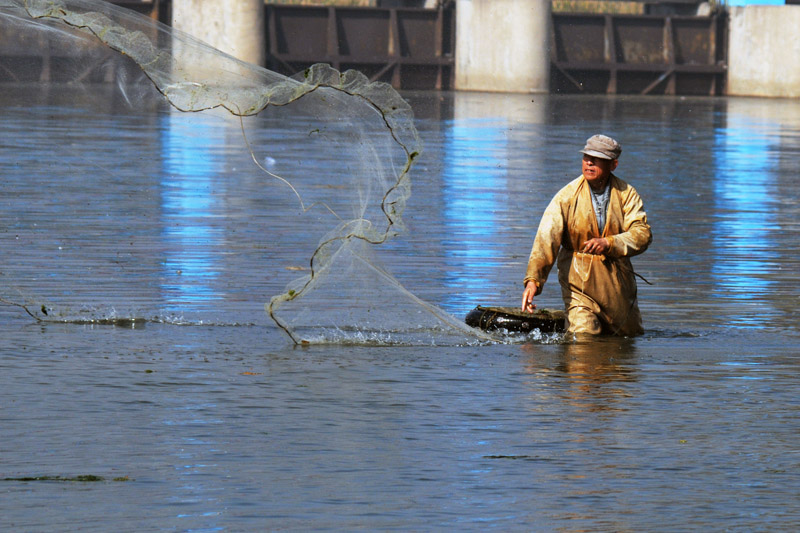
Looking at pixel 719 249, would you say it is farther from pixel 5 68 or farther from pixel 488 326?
pixel 5 68

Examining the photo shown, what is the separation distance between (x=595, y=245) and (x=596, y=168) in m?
0.41

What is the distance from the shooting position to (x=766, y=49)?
149ft

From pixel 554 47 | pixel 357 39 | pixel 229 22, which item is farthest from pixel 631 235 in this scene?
pixel 554 47

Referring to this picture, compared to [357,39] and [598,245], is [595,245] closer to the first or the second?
[598,245]

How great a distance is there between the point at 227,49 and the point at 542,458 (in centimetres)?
3729

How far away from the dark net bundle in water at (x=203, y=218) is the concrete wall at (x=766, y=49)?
3162 cm

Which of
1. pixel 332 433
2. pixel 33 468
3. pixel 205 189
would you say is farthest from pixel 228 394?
pixel 205 189

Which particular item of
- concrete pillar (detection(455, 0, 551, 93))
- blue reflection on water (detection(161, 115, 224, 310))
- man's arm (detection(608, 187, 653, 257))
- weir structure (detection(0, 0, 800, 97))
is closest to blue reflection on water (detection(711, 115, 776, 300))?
man's arm (detection(608, 187, 653, 257))

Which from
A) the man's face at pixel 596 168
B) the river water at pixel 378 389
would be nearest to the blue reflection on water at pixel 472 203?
the river water at pixel 378 389

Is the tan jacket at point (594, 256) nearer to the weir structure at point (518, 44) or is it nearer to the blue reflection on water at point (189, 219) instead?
the blue reflection on water at point (189, 219)

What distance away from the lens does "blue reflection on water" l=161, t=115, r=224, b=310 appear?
10.3 m

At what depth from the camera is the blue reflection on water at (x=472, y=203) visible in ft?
36.5

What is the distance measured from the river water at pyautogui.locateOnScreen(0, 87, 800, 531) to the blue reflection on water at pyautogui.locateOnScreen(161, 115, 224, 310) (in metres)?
0.05

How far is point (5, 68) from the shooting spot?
11320 millimetres
